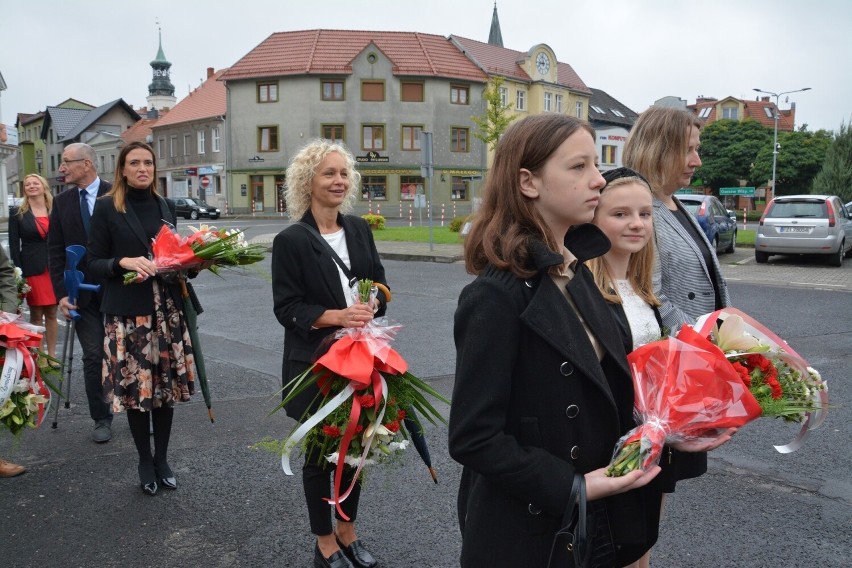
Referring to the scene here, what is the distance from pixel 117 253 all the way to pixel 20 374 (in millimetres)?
952

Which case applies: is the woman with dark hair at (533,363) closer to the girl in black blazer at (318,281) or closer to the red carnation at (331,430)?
the red carnation at (331,430)

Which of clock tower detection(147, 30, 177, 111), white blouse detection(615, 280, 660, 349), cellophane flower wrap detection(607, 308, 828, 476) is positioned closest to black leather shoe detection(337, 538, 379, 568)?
white blouse detection(615, 280, 660, 349)

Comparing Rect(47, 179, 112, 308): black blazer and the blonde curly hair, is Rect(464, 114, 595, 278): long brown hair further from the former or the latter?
Rect(47, 179, 112, 308): black blazer

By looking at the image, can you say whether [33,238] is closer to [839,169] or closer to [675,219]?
[675,219]

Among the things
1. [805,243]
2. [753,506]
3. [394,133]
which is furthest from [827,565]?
[394,133]

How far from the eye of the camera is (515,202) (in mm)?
1801

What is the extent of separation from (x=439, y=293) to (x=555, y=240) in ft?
33.9

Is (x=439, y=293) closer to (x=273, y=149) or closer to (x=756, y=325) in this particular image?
(x=756, y=325)

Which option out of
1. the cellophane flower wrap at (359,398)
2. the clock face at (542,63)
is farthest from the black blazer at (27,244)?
the clock face at (542,63)

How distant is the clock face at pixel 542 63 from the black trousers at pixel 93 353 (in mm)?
56234

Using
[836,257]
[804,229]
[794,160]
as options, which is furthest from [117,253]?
[794,160]

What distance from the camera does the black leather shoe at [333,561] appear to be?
3.27 m

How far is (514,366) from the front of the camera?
173cm

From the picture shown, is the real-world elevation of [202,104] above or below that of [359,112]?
above
